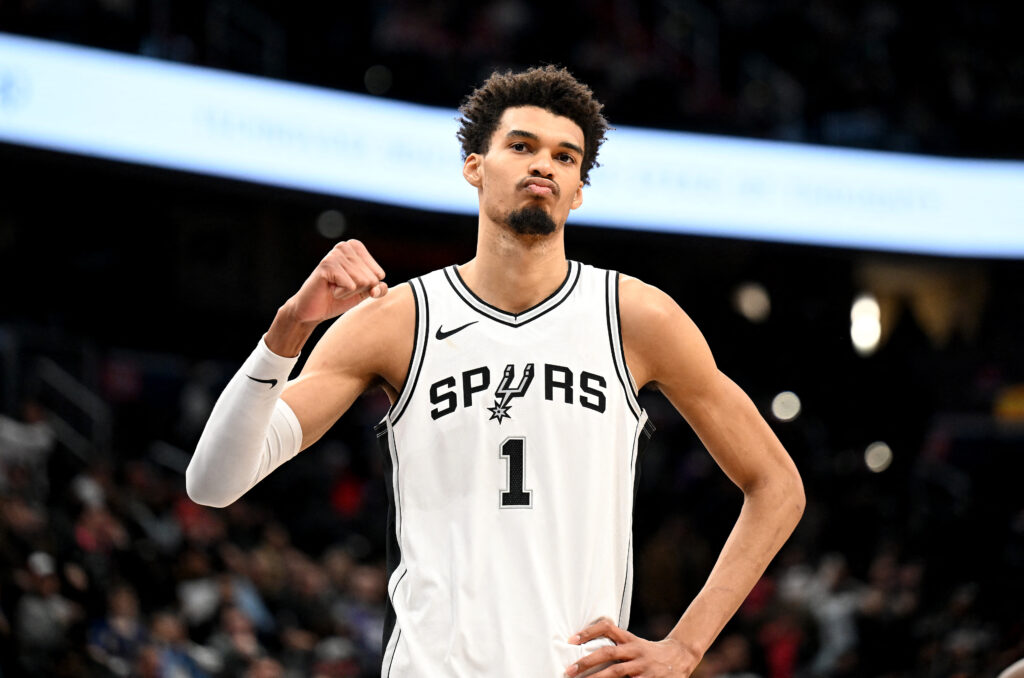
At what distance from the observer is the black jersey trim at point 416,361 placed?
4.09 m

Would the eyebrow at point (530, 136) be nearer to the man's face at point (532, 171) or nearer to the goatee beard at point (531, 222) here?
the man's face at point (532, 171)

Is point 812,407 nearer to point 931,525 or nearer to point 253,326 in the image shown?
point 931,525

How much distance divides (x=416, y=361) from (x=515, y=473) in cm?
47

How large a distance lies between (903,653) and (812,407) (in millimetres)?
6026

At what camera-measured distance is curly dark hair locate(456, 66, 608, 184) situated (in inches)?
167

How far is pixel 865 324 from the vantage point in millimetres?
21734

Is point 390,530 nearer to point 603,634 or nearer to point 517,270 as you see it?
point 603,634

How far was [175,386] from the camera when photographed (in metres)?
17.3

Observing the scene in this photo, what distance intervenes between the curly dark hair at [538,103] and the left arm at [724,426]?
0.51m

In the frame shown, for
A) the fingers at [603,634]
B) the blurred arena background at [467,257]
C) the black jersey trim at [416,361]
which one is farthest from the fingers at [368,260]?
the blurred arena background at [467,257]

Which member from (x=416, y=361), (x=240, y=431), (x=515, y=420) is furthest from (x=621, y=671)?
(x=240, y=431)

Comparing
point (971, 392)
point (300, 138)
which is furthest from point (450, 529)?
point (971, 392)

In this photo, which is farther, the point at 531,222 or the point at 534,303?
the point at 534,303

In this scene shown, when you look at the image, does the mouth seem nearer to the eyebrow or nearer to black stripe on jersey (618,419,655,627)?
the eyebrow
